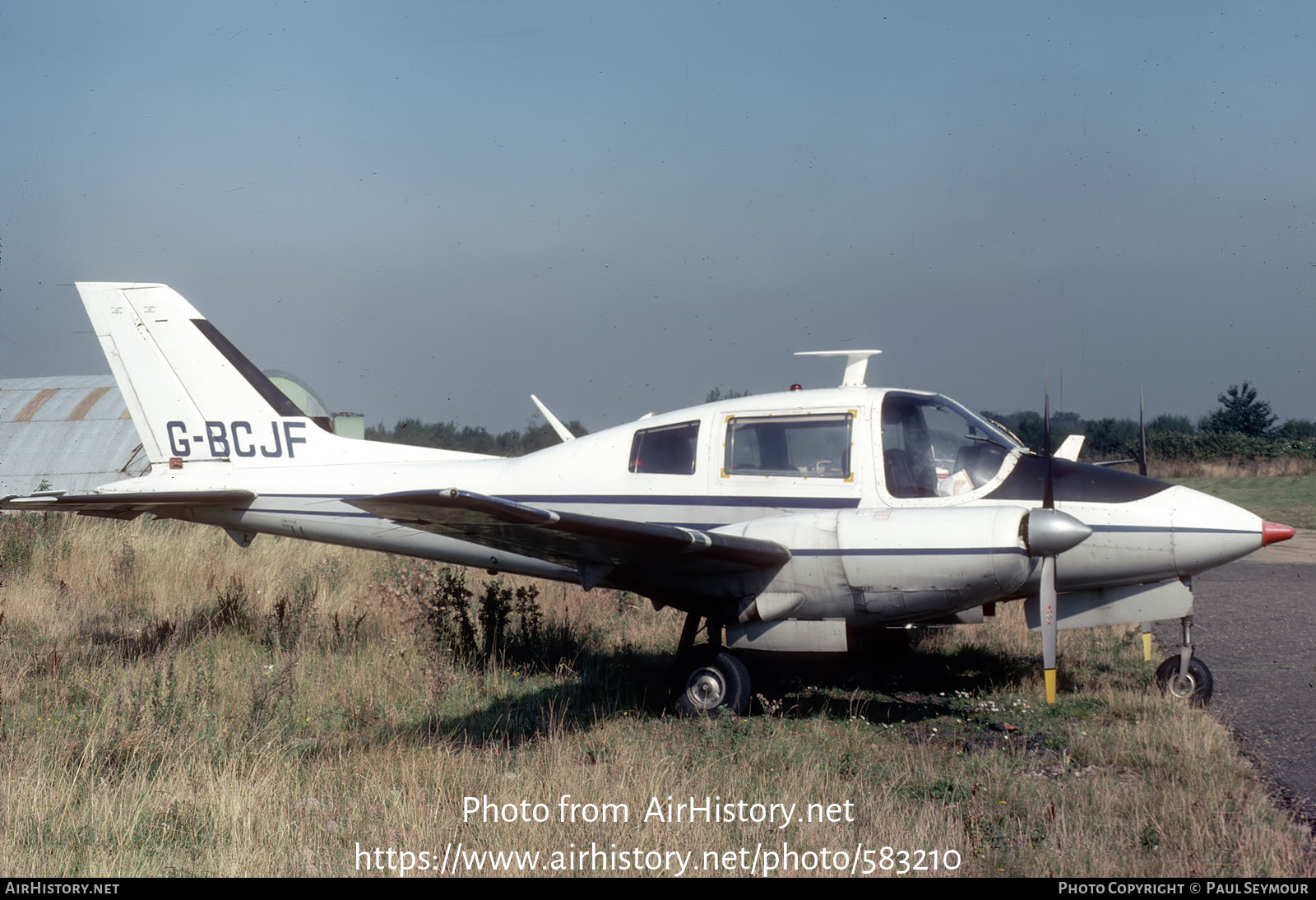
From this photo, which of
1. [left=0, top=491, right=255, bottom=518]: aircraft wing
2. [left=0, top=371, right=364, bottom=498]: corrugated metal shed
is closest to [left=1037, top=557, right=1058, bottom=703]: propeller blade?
[left=0, top=491, right=255, bottom=518]: aircraft wing

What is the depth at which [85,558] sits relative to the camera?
543 inches

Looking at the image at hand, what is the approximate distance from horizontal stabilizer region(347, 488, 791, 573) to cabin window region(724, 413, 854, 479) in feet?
3.26

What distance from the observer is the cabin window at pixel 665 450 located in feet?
26.1

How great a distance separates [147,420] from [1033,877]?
8.95 m

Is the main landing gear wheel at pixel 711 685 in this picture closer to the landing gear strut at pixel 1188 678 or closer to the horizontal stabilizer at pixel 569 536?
the horizontal stabilizer at pixel 569 536

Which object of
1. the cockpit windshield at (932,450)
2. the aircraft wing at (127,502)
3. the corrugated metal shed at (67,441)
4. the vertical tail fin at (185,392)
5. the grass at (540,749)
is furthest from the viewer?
the corrugated metal shed at (67,441)

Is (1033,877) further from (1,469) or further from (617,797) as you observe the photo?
(1,469)

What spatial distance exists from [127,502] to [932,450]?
7.14 m

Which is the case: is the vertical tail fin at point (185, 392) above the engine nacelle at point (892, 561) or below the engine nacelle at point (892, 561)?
above

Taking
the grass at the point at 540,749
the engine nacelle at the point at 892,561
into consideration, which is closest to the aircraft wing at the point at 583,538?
the engine nacelle at the point at 892,561

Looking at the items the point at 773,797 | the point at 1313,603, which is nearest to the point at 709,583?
the point at 773,797

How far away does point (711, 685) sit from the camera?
24.5 feet

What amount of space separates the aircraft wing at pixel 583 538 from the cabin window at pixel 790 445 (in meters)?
0.99

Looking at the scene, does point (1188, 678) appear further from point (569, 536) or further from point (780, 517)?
point (569, 536)
